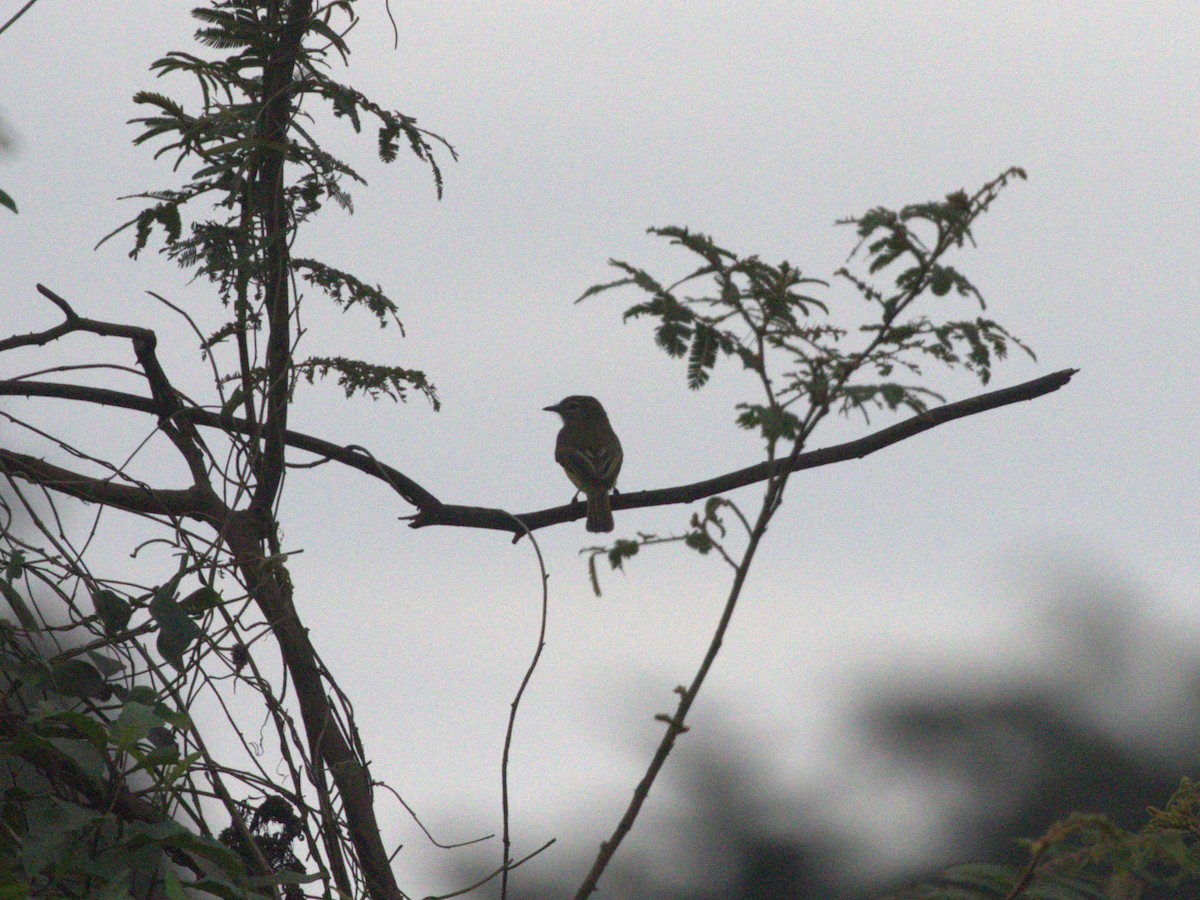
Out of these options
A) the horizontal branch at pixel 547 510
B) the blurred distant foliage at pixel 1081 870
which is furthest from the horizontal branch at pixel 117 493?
the blurred distant foliage at pixel 1081 870

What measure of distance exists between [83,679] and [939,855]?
2085mm

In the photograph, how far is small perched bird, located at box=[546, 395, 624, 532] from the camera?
9453mm

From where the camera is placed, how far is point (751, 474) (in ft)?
13.2

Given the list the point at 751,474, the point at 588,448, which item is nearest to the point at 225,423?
the point at 751,474

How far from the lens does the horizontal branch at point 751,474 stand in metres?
3.40

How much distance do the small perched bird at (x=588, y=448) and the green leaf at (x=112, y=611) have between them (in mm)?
5047

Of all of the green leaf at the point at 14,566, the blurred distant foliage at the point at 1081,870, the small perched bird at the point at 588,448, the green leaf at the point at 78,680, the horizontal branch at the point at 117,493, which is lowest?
the blurred distant foliage at the point at 1081,870

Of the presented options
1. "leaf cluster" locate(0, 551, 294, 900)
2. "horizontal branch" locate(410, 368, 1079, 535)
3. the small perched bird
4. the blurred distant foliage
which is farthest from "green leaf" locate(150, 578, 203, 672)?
the small perched bird

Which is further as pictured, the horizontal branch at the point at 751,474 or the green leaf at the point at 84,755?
the horizontal branch at the point at 751,474

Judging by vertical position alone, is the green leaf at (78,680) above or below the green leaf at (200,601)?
below

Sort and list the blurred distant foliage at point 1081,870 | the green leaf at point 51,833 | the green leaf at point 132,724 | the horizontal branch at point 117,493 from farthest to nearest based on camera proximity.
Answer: the horizontal branch at point 117,493 → the green leaf at point 132,724 → the green leaf at point 51,833 → the blurred distant foliage at point 1081,870

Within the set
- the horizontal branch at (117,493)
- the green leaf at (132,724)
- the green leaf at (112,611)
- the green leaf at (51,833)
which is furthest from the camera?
the horizontal branch at (117,493)

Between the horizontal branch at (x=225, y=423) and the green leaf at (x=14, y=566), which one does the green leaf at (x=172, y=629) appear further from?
the horizontal branch at (x=225, y=423)

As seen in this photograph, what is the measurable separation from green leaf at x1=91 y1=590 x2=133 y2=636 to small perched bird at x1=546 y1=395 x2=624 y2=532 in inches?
199
